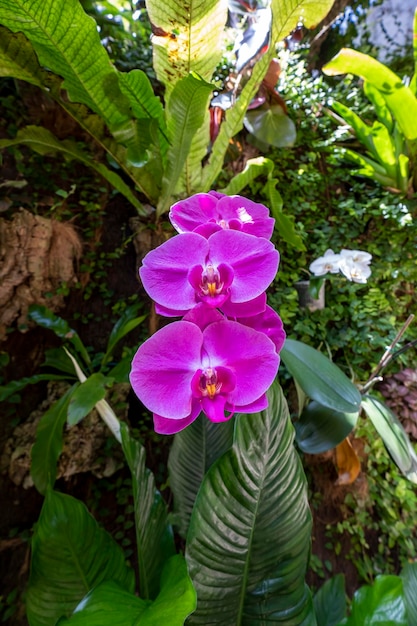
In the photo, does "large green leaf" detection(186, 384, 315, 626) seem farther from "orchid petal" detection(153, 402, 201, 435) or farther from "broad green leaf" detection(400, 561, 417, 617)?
"broad green leaf" detection(400, 561, 417, 617)

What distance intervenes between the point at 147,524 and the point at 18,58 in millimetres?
1152

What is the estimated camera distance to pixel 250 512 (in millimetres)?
557

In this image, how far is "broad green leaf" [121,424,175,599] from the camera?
67 centimetres

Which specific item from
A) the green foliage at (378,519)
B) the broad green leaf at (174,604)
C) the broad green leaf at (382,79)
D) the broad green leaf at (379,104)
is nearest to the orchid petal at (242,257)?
the broad green leaf at (174,604)

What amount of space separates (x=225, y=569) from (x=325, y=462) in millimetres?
867

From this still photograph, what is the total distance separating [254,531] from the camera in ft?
1.86

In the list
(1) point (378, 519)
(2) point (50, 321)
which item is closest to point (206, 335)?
(2) point (50, 321)

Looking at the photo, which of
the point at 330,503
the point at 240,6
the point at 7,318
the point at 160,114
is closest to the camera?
the point at 160,114

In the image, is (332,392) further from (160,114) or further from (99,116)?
(99,116)

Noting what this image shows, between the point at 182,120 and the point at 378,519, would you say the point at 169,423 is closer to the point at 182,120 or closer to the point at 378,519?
the point at 182,120

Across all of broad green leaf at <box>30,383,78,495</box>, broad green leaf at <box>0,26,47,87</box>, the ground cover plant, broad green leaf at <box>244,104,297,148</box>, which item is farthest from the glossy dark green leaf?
broad green leaf at <box>244,104,297,148</box>

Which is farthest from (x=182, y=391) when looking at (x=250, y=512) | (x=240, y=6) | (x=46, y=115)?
(x=240, y=6)

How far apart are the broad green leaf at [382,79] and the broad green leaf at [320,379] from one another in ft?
4.20

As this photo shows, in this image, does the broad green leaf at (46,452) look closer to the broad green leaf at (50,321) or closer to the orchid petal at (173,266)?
the broad green leaf at (50,321)
